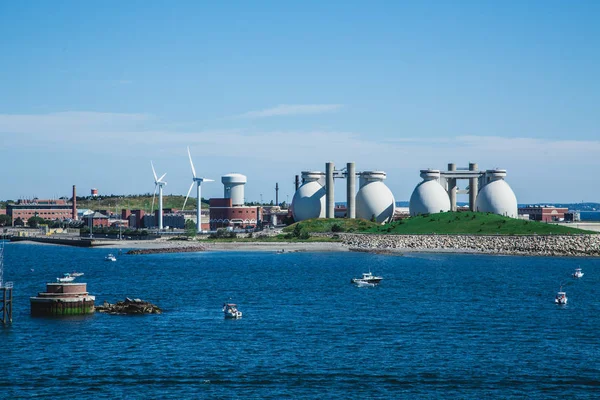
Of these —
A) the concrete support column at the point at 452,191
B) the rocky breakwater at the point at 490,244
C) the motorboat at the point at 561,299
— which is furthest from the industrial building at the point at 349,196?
the motorboat at the point at 561,299

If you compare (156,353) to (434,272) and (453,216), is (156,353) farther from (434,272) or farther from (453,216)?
Result: (453,216)

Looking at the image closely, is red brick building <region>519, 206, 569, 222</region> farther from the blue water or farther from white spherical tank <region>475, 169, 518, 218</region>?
the blue water

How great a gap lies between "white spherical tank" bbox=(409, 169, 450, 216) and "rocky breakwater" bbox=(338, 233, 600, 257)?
873 inches

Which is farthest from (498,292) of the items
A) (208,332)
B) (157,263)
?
(157,263)

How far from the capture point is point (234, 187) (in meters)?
161

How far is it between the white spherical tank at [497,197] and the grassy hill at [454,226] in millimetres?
15734

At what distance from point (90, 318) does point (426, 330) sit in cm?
1917

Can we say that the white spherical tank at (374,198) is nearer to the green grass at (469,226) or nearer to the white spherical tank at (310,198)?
the white spherical tank at (310,198)

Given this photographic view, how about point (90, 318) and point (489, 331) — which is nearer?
point (489, 331)

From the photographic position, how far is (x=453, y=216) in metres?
127

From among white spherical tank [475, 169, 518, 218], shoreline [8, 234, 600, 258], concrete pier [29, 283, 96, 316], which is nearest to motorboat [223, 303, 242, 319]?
concrete pier [29, 283, 96, 316]

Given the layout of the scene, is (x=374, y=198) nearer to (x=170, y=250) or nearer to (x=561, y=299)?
(x=170, y=250)

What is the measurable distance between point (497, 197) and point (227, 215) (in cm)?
4734

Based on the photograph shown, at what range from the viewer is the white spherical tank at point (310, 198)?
146 meters
